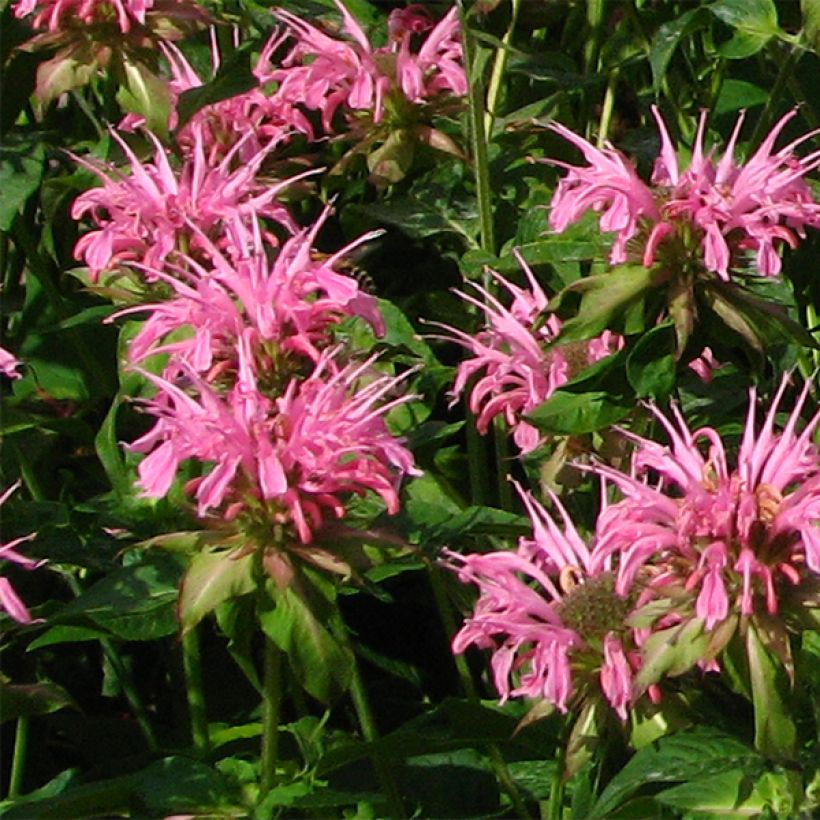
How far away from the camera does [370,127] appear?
63.3 inches

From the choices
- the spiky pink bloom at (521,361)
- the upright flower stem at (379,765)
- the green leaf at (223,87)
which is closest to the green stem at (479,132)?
the spiky pink bloom at (521,361)

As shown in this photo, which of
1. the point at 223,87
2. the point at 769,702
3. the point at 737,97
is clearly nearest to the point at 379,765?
the point at 769,702

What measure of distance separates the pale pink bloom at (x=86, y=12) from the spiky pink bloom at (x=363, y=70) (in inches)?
7.2

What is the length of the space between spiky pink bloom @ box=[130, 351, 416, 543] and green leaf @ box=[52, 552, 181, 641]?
105 millimetres

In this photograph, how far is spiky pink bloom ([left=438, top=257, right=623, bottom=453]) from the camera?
1.34 meters

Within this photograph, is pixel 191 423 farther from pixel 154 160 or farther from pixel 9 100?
pixel 9 100

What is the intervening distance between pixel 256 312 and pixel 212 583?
0.77 ft

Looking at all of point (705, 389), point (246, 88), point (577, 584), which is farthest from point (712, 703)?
point (246, 88)

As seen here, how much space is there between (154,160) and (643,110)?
1.96 feet

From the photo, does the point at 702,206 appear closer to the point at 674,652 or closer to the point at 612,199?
the point at 612,199

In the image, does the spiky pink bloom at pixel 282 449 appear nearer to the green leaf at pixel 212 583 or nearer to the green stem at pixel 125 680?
the green leaf at pixel 212 583

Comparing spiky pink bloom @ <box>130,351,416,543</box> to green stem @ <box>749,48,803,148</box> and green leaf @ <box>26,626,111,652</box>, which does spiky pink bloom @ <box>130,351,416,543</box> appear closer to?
green leaf @ <box>26,626,111,652</box>

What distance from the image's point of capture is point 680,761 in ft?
3.34

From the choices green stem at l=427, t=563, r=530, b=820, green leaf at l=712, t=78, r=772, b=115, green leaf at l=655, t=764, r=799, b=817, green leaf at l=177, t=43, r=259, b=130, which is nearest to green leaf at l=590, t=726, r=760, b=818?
green leaf at l=655, t=764, r=799, b=817
